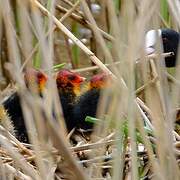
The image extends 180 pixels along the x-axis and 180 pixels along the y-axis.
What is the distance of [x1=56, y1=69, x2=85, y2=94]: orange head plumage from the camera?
2.20 meters

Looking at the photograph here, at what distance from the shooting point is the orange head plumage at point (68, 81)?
7.20 feet

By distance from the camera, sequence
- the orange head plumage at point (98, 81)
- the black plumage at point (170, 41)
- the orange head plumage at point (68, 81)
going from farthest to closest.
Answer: the black plumage at point (170, 41), the orange head plumage at point (68, 81), the orange head plumage at point (98, 81)

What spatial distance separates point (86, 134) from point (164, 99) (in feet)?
2.73

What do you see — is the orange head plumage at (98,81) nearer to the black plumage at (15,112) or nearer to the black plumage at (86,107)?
the black plumage at (86,107)

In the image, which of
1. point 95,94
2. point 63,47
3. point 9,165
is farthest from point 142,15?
point 63,47

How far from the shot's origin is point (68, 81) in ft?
7.22

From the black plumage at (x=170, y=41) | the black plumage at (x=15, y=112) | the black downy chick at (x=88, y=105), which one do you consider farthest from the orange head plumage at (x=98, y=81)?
the black plumage at (x=170, y=41)

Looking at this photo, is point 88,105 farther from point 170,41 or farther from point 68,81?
point 170,41

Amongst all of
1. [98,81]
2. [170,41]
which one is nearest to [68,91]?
[98,81]

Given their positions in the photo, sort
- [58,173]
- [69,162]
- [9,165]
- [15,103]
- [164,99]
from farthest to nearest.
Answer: [15,103] → [58,173] → [9,165] → [164,99] → [69,162]

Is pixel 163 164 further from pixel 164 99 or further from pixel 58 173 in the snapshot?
pixel 58 173

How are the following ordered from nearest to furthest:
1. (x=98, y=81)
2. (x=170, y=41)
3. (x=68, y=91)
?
1. (x=98, y=81)
2. (x=68, y=91)
3. (x=170, y=41)

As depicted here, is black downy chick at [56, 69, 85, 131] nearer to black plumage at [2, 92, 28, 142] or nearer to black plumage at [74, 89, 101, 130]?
black plumage at [74, 89, 101, 130]

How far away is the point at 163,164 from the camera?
127cm
